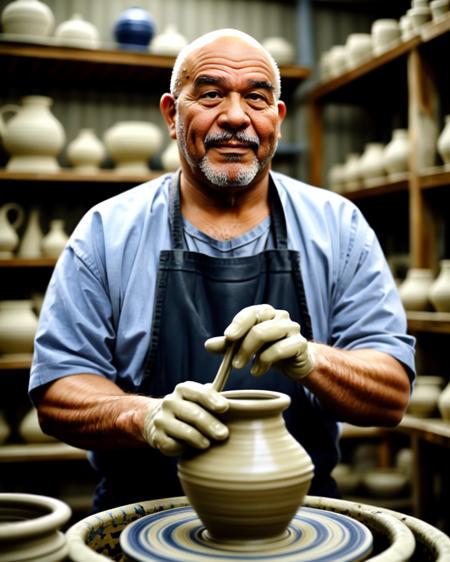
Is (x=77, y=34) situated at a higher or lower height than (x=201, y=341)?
higher

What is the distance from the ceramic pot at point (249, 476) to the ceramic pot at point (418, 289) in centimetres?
265

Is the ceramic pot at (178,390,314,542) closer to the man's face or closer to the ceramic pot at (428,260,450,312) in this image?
the man's face

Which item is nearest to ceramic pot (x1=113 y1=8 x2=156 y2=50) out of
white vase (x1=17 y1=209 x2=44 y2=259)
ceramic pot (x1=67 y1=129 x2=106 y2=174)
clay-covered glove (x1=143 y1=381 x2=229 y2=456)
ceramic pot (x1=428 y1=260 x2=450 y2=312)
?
ceramic pot (x1=67 y1=129 x2=106 y2=174)

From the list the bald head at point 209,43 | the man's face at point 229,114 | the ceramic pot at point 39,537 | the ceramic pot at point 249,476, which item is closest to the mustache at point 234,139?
the man's face at point 229,114

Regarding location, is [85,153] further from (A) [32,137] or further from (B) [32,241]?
(B) [32,241]

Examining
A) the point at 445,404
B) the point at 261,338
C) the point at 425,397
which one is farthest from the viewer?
the point at 425,397

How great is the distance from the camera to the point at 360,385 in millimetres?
1841

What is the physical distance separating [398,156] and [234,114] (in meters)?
2.36

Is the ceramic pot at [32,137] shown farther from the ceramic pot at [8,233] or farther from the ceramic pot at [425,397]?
the ceramic pot at [425,397]

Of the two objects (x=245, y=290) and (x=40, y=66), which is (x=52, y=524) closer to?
(x=245, y=290)

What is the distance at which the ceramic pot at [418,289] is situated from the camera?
12.6ft

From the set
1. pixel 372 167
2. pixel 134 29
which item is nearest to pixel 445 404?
pixel 372 167

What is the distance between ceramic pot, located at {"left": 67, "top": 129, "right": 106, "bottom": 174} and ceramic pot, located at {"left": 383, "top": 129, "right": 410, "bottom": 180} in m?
1.62

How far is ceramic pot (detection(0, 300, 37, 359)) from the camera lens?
4074 mm
